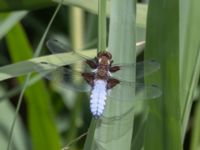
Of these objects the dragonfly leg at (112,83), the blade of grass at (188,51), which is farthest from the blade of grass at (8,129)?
the blade of grass at (188,51)

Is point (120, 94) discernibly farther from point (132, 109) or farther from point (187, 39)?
point (187, 39)

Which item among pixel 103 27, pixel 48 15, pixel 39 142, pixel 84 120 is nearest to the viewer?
pixel 103 27

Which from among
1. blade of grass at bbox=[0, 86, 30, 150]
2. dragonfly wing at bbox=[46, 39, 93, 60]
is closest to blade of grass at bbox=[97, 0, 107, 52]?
dragonfly wing at bbox=[46, 39, 93, 60]

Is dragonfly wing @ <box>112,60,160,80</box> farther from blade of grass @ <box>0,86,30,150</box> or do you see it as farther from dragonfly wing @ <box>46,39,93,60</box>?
blade of grass @ <box>0,86,30,150</box>

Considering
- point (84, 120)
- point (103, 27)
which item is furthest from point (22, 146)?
point (103, 27)

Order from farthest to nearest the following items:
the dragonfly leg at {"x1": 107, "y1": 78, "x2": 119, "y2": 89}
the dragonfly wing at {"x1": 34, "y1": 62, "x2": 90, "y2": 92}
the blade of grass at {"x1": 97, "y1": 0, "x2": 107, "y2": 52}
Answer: the dragonfly wing at {"x1": 34, "y1": 62, "x2": 90, "y2": 92}
the dragonfly leg at {"x1": 107, "y1": 78, "x2": 119, "y2": 89}
the blade of grass at {"x1": 97, "y1": 0, "x2": 107, "y2": 52}

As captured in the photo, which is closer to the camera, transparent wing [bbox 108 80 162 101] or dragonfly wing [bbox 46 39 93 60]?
transparent wing [bbox 108 80 162 101]

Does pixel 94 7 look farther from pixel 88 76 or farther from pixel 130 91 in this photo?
pixel 130 91

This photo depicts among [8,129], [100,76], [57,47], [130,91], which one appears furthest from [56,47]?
[8,129]
